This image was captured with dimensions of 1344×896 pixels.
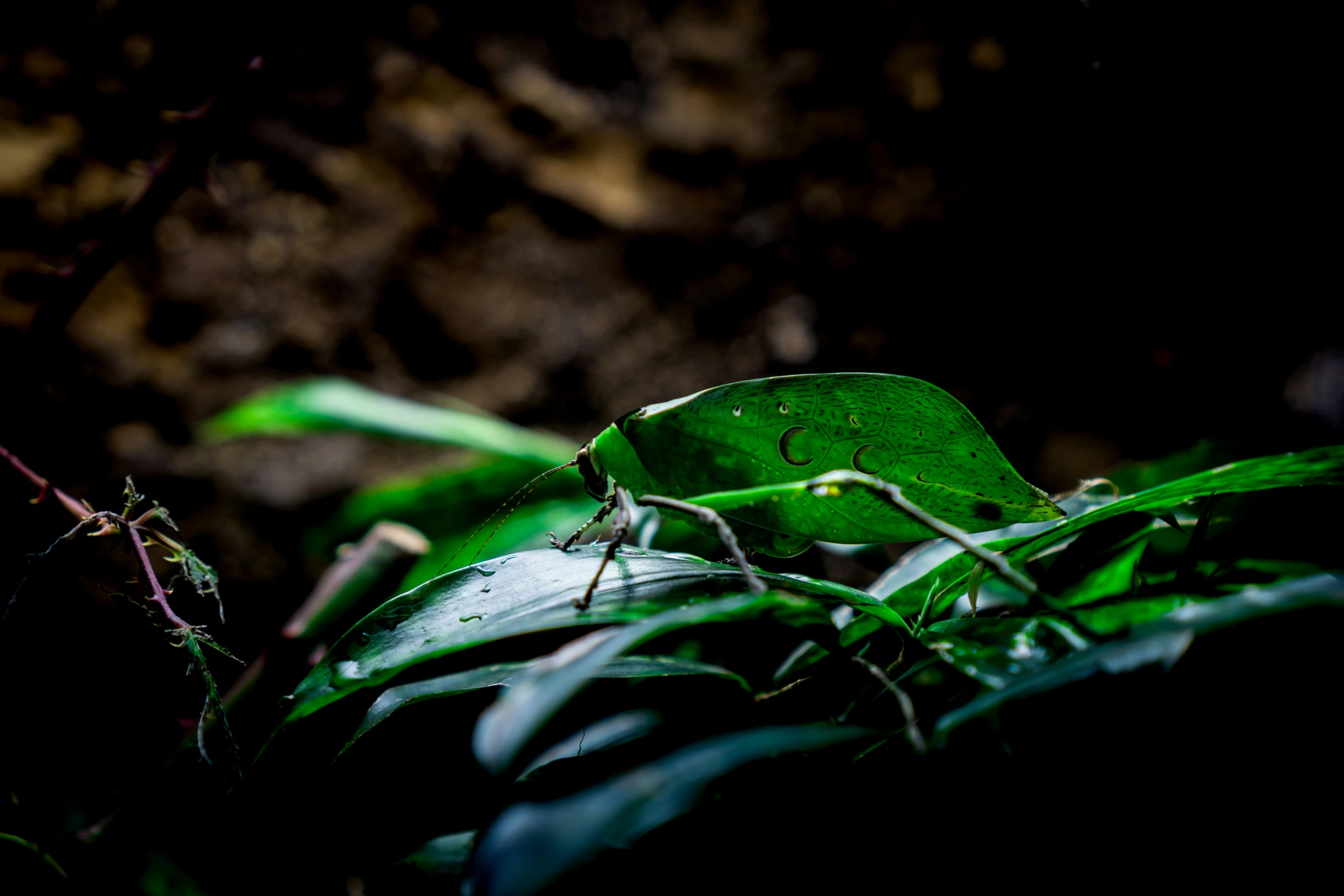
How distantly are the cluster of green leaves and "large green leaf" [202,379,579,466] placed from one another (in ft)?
1.27

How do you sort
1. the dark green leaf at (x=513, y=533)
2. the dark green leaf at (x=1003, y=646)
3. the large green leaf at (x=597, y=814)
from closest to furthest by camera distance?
the large green leaf at (x=597, y=814) → the dark green leaf at (x=1003, y=646) → the dark green leaf at (x=513, y=533)

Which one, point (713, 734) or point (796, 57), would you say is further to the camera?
point (796, 57)

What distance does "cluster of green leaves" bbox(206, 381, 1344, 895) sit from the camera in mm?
197

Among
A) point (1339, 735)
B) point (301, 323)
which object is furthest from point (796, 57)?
point (1339, 735)

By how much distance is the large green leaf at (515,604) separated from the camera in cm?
30

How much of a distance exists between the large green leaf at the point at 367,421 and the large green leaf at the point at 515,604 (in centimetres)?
41

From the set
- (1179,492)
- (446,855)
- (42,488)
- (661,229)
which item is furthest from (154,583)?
(661,229)

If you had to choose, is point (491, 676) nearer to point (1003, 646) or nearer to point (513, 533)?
point (1003, 646)

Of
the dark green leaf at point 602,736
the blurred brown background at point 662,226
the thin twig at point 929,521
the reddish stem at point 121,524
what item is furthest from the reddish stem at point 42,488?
the blurred brown background at point 662,226

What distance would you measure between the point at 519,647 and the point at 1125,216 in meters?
→ 1.45

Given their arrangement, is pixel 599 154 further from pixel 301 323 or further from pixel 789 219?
pixel 301 323

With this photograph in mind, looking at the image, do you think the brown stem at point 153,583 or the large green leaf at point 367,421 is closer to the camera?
the brown stem at point 153,583

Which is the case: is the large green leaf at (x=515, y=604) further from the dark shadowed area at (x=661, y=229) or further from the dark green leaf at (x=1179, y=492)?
the dark shadowed area at (x=661, y=229)

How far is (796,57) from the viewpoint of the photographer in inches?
54.9
